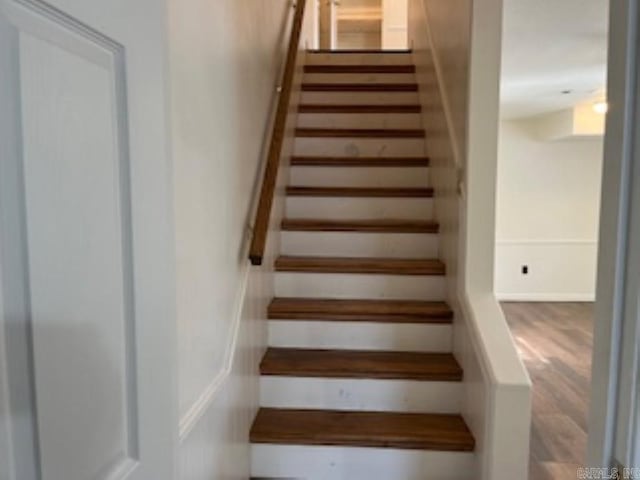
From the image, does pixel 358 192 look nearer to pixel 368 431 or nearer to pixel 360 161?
pixel 360 161

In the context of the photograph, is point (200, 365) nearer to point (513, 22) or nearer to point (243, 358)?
point (243, 358)

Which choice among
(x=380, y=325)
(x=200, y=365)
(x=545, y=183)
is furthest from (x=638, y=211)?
(x=545, y=183)

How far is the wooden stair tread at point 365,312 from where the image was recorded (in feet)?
8.20

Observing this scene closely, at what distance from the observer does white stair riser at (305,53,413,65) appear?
179 inches

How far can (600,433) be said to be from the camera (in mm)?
846

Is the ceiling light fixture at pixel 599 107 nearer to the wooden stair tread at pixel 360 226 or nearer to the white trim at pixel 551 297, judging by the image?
the white trim at pixel 551 297

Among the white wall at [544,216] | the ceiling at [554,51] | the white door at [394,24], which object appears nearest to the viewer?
the ceiling at [554,51]

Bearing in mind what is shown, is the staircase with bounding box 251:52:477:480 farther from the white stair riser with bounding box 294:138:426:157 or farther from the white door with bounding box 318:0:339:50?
the white door with bounding box 318:0:339:50

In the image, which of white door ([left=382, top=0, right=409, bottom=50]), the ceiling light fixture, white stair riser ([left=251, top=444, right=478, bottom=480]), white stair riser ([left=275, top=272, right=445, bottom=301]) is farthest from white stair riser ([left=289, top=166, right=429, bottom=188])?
white door ([left=382, top=0, right=409, bottom=50])

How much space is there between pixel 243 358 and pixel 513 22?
231 centimetres

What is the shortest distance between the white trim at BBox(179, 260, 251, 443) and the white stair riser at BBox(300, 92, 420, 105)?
2265 mm

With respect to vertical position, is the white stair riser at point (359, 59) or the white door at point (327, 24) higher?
the white door at point (327, 24)

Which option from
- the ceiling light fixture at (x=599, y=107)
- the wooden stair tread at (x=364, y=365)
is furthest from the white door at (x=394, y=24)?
the wooden stair tread at (x=364, y=365)

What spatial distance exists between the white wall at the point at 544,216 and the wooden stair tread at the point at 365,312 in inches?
181
